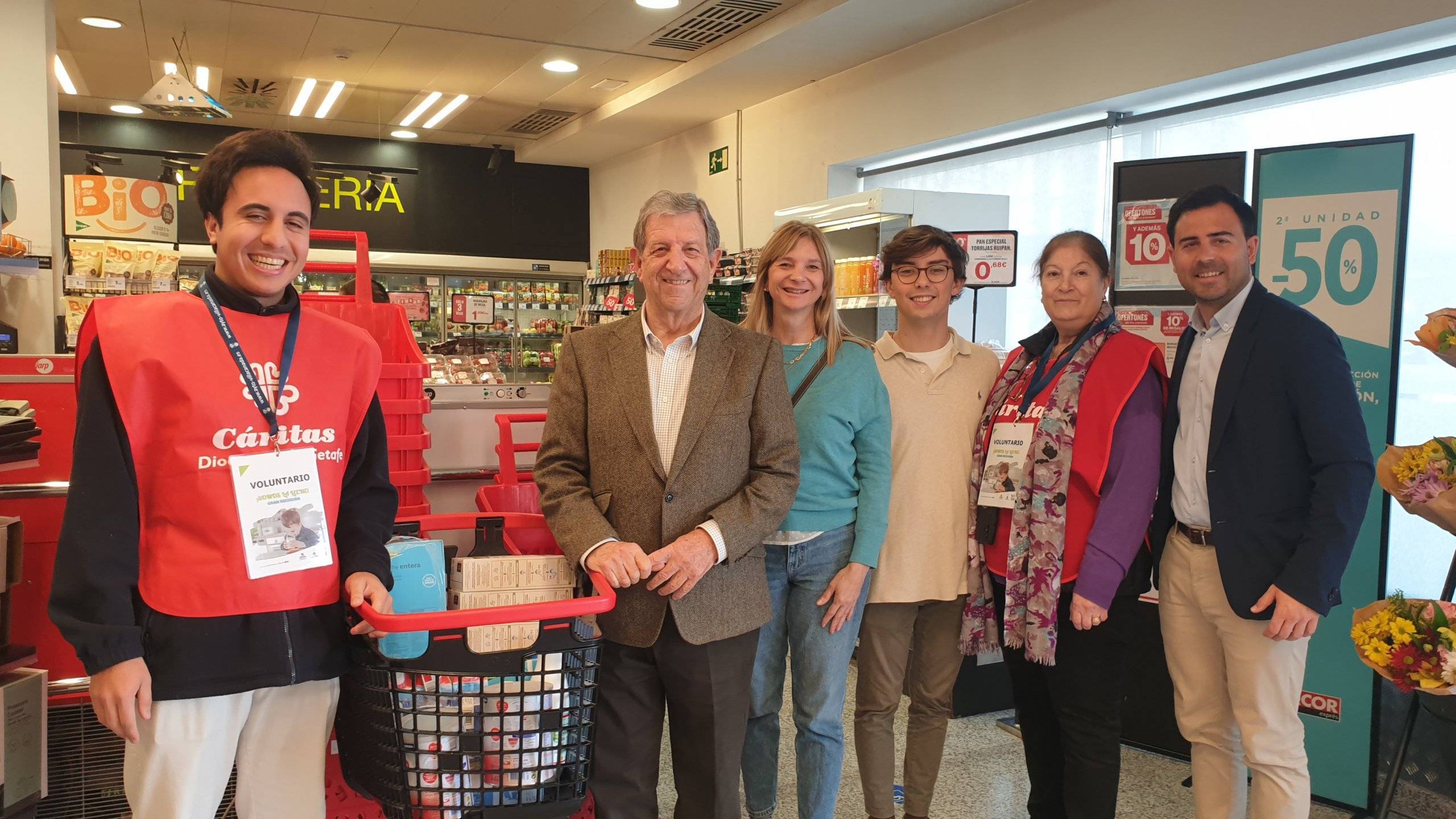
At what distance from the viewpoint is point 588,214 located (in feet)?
38.8

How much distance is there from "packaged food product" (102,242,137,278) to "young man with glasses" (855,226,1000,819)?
205 inches

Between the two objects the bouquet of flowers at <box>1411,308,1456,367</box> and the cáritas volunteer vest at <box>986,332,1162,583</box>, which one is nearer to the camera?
the bouquet of flowers at <box>1411,308,1456,367</box>

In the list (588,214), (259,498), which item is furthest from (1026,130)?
(588,214)

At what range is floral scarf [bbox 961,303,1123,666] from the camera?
7.97ft

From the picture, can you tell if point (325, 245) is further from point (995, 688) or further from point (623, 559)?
point (623, 559)

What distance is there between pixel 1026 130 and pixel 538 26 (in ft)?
11.3

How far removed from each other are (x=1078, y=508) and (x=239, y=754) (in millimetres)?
1928

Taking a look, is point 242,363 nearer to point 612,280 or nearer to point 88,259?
point 88,259

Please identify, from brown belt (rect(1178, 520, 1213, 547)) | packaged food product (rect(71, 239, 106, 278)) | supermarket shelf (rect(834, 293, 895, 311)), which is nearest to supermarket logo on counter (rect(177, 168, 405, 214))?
packaged food product (rect(71, 239, 106, 278))

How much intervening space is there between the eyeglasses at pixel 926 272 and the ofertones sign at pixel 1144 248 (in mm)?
1389

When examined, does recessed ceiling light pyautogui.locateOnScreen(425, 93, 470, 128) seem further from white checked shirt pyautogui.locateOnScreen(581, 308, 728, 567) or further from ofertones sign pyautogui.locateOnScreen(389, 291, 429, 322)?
white checked shirt pyautogui.locateOnScreen(581, 308, 728, 567)

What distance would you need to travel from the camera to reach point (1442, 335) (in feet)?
6.95

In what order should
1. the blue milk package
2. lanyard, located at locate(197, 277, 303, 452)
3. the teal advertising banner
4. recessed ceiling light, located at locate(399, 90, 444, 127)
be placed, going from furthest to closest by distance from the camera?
1. recessed ceiling light, located at locate(399, 90, 444, 127)
2. the teal advertising banner
3. the blue milk package
4. lanyard, located at locate(197, 277, 303, 452)

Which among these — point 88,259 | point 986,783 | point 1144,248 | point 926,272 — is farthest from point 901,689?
point 88,259
